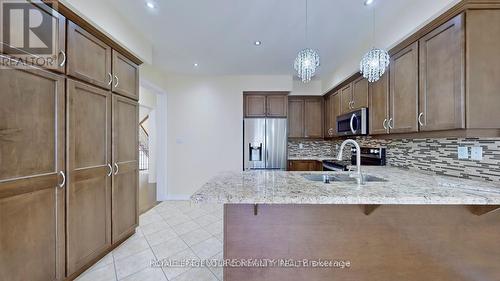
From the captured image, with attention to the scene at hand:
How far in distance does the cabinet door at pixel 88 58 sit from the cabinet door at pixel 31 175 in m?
0.24

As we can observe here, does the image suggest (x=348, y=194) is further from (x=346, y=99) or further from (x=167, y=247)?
(x=346, y=99)

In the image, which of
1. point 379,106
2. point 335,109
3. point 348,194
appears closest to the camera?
point 348,194

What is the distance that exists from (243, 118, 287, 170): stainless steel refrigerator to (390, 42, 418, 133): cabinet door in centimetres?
220

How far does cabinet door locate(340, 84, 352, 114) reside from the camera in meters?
3.48

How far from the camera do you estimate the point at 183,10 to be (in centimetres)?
231

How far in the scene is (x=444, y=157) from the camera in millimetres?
2137

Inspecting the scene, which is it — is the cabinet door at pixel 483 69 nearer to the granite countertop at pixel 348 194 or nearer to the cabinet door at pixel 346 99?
the granite countertop at pixel 348 194

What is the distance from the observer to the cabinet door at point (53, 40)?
1.46 m

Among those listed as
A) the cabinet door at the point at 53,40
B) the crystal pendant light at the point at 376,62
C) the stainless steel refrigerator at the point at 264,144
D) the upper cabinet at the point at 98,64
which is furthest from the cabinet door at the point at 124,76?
the crystal pendant light at the point at 376,62

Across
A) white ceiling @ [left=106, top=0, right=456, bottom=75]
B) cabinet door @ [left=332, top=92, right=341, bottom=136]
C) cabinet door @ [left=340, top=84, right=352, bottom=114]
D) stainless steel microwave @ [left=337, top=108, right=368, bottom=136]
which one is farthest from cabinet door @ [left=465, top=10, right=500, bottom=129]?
cabinet door @ [left=332, top=92, right=341, bottom=136]

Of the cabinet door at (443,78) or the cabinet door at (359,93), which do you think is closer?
the cabinet door at (443,78)

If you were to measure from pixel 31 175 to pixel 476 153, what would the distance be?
3.39 meters

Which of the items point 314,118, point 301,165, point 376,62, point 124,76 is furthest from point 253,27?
point 301,165

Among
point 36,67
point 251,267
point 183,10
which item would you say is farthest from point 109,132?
point 251,267
